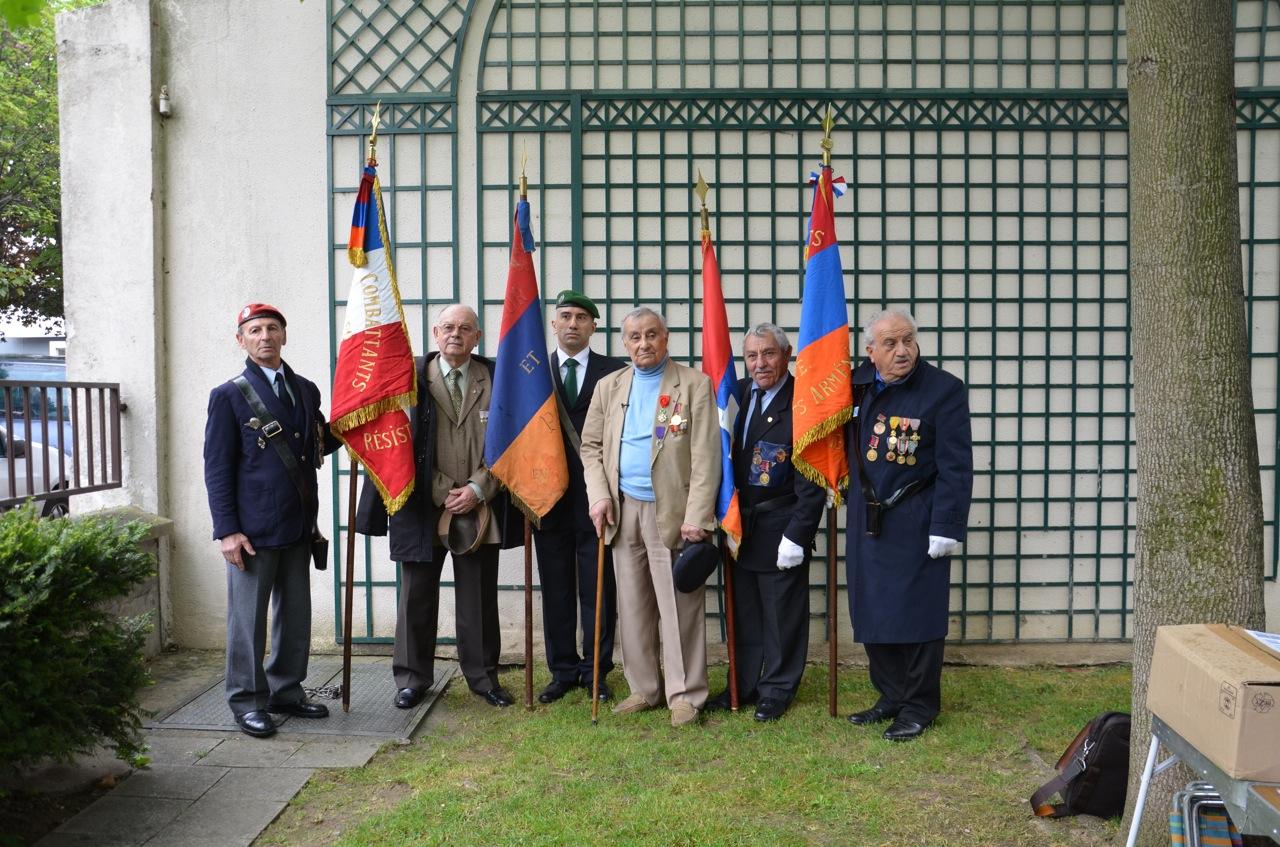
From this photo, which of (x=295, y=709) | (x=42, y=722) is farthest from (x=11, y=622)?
(x=295, y=709)

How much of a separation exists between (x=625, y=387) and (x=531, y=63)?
7.16 feet

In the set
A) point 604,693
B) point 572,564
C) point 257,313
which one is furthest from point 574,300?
point 604,693

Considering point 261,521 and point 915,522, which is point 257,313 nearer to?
point 261,521

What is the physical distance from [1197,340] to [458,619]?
3.38 metres

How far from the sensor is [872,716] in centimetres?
446

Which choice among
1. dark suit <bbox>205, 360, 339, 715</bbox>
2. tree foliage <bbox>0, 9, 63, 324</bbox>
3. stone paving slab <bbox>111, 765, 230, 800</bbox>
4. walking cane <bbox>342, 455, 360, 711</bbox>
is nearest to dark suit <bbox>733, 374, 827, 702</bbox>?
walking cane <bbox>342, 455, 360, 711</bbox>

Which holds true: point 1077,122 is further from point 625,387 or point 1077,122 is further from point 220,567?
point 220,567

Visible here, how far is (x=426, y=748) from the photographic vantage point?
4.22m

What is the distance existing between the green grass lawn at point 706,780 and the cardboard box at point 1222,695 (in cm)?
107

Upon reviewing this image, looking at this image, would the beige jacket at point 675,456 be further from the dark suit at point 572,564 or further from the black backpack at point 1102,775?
the black backpack at point 1102,775

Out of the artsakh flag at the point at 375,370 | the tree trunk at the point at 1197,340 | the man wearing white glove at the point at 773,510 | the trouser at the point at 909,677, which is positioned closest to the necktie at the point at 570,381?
the artsakh flag at the point at 375,370

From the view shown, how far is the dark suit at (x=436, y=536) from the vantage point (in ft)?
15.2

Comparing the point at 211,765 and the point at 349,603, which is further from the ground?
the point at 349,603

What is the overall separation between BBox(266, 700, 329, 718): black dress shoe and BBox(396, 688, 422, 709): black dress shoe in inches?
13.0
